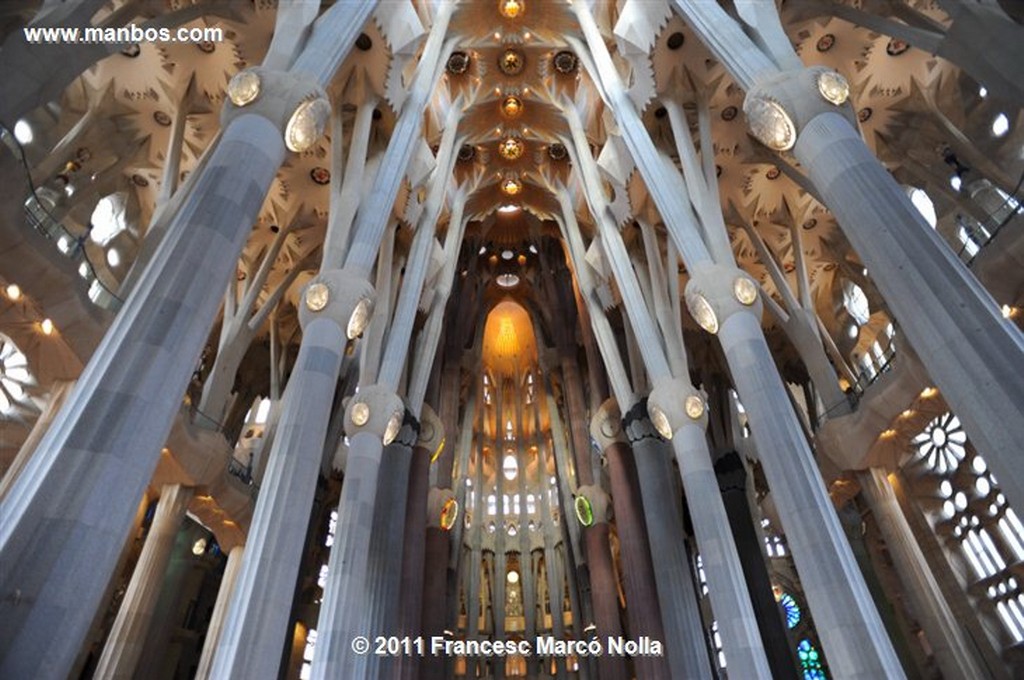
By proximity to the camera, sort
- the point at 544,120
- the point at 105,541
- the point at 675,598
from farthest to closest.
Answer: the point at 544,120 < the point at 675,598 < the point at 105,541

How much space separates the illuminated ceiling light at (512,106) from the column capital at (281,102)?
575 inches

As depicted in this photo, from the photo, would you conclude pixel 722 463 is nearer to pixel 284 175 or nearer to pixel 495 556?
pixel 495 556

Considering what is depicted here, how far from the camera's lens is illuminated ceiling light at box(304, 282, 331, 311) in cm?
1057

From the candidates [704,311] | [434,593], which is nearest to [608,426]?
[434,593]

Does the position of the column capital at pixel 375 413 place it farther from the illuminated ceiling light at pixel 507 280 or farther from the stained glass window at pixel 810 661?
the stained glass window at pixel 810 661

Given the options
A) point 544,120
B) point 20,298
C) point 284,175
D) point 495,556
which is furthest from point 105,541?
point 495,556

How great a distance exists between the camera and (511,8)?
753 inches

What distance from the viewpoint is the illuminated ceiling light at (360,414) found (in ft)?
41.7

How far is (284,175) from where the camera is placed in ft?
56.1

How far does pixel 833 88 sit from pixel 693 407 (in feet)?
22.7

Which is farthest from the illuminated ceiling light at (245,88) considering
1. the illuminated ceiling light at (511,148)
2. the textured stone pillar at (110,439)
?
the illuminated ceiling light at (511,148)

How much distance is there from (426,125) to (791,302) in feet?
40.3

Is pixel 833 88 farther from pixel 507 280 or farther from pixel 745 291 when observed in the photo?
pixel 507 280

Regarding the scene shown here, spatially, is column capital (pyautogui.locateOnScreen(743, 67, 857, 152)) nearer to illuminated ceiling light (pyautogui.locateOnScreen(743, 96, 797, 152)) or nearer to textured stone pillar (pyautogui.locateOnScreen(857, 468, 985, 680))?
illuminated ceiling light (pyautogui.locateOnScreen(743, 96, 797, 152))
